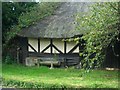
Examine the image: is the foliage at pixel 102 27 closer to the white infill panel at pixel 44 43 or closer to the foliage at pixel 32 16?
the white infill panel at pixel 44 43

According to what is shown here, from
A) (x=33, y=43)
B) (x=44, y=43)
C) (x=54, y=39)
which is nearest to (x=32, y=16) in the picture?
(x=33, y=43)

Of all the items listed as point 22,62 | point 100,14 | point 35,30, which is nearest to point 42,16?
point 35,30

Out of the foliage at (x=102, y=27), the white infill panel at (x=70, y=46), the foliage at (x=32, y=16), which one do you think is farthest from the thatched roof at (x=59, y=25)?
the foliage at (x=102, y=27)

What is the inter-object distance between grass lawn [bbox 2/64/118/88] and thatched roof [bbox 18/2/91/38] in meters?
1.79

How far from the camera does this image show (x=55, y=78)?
45.7ft

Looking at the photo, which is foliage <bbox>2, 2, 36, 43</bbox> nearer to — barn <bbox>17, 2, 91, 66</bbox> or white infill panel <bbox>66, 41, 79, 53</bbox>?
barn <bbox>17, 2, 91, 66</bbox>

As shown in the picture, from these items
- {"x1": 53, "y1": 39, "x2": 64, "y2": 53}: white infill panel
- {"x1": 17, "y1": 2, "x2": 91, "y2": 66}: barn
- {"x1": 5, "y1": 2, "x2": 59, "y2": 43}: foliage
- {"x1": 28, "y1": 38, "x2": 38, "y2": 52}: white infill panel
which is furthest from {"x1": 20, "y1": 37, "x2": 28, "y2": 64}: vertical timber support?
{"x1": 53, "y1": 39, "x2": 64, "y2": 53}: white infill panel

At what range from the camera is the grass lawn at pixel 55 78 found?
11977 millimetres

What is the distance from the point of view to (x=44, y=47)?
18.1 metres

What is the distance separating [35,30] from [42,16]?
137 centimetres

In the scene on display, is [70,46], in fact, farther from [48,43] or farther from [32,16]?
[32,16]

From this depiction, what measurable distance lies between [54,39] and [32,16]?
241 cm

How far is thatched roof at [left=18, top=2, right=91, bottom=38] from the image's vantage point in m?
17.5

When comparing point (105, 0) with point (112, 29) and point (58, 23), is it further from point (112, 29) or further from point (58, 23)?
point (58, 23)
